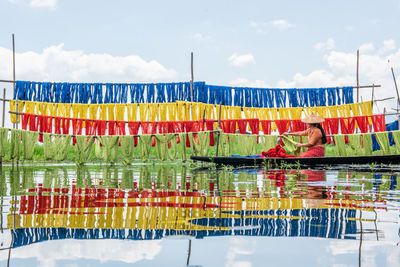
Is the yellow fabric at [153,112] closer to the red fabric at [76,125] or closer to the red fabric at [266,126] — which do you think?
the red fabric at [76,125]

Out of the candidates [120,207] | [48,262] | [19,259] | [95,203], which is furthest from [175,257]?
[95,203]

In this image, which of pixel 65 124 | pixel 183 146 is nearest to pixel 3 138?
pixel 65 124

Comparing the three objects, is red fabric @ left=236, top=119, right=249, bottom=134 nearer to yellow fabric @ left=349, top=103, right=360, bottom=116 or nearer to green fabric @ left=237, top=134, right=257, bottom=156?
green fabric @ left=237, top=134, right=257, bottom=156

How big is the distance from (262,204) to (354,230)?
1.38 m

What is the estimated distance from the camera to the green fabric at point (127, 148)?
1562 cm

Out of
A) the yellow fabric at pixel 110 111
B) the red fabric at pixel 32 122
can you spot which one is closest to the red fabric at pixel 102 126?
the yellow fabric at pixel 110 111

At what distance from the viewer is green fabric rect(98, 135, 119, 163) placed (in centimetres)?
1549

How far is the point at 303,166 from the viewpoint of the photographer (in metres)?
12.5

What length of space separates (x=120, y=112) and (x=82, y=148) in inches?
87.2

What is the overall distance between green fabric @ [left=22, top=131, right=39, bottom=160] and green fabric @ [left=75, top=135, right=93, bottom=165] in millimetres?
1454

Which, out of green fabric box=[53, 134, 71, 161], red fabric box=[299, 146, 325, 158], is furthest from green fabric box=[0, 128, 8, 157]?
red fabric box=[299, 146, 325, 158]

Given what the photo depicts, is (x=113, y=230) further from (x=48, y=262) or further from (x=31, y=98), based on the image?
(x=31, y=98)

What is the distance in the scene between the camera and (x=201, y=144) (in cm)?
1510

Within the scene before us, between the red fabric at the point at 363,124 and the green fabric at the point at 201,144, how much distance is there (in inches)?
254
